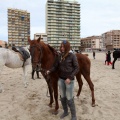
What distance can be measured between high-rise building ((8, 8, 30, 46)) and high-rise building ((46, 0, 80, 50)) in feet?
90.9

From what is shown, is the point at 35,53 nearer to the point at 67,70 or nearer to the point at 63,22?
the point at 67,70

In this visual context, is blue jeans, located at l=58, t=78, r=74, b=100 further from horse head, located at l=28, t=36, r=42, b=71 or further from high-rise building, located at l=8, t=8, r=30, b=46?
high-rise building, located at l=8, t=8, r=30, b=46

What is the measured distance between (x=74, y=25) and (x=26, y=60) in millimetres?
137422

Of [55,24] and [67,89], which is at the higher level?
[55,24]

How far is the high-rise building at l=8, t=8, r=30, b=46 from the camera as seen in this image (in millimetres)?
148650

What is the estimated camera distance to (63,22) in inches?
5453

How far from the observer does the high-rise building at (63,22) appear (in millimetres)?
130750

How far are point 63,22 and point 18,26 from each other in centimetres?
4383

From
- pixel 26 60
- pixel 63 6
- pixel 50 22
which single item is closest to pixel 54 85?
pixel 26 60

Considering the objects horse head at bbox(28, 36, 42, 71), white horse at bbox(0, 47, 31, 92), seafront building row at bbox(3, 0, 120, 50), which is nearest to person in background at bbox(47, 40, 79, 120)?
horse head at bbox(28, 36, 42, 71)

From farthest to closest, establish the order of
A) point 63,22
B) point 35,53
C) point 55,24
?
point 63,22, point 55,24, point 35,53

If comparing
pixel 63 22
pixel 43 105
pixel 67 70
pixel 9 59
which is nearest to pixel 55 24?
pixel 63 22

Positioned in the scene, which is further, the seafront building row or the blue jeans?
the seafront building row

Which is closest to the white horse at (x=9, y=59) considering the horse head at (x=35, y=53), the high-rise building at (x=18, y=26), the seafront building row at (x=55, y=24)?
the horse head at (x=35, y=53)
